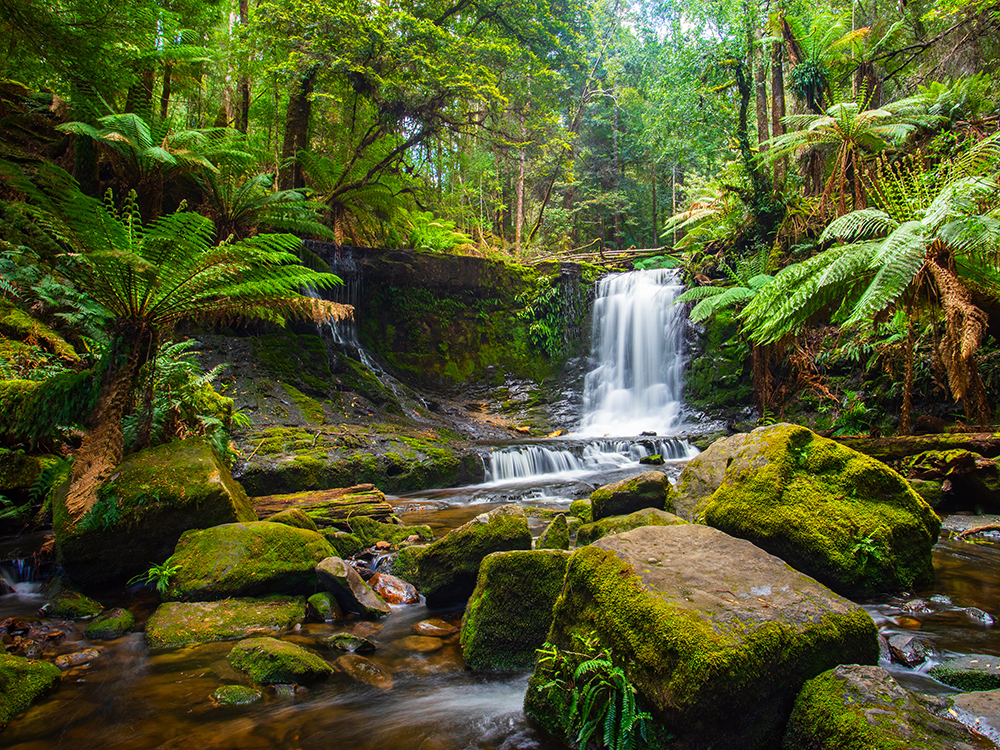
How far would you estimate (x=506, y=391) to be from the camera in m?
13.3

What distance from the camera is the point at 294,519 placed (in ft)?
14.4

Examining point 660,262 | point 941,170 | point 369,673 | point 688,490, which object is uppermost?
point 660,262

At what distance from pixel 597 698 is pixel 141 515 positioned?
10.9ft

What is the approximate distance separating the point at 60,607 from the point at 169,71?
10475 millimetres

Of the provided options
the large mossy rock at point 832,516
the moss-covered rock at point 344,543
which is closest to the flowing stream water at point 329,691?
the large mossy rock at point 832,516

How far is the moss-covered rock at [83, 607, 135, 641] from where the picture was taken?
2.99 meters

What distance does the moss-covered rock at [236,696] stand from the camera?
2373mm

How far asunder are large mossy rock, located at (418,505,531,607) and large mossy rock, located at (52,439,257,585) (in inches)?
63.9

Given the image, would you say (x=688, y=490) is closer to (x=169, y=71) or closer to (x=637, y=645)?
(x=637, y=645)

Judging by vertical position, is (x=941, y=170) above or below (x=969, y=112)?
below

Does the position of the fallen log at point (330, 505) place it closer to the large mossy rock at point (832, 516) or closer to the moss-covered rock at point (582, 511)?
the moss-covered rock at point (582, 511)

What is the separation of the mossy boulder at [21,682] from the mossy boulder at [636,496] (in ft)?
12.3

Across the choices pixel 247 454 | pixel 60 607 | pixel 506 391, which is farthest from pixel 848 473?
pixel 506 391

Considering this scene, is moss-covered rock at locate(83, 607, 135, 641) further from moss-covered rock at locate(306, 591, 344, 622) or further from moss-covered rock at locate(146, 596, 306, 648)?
moss-covered rock at locate(306, 591, 344, 622)
